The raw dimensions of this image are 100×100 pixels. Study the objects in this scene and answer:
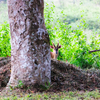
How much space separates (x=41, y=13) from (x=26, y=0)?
15.8 inches

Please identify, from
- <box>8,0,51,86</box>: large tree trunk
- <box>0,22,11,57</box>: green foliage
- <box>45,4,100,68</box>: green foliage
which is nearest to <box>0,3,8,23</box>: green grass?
<box>0,22,11,57</box>: green foliage

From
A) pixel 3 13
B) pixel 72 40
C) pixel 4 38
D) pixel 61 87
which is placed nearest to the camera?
A: pixel 61 87

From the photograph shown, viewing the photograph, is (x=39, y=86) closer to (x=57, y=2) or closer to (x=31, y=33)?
(x=31, y=33)

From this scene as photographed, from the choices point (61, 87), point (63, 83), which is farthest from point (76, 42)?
point (61, 87)

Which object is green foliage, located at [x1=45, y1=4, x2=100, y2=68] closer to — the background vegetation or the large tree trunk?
the background vegetation

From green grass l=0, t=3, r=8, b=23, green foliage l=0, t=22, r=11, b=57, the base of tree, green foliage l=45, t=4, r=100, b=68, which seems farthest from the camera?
green grass l=0, t=3, r=8, b=23

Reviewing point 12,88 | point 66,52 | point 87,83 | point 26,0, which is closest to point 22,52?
point 12,88

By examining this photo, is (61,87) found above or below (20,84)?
below

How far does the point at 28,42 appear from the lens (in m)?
2.71

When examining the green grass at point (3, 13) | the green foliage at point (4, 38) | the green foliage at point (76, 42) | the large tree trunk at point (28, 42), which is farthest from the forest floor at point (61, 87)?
the green grass at point (3, 13)

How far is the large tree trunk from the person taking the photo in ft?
8.86

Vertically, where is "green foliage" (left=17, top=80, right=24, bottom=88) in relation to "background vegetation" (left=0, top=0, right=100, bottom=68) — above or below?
below

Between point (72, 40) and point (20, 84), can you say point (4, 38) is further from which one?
point (20, 84)

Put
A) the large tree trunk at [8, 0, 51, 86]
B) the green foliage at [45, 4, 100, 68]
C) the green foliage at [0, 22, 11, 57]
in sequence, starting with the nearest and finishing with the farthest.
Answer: the large tree trunk at [8, 0, 51, 86], the green foliage at [45, 4, 100, 68], the green foliage at [0, 22, 11, 57]
